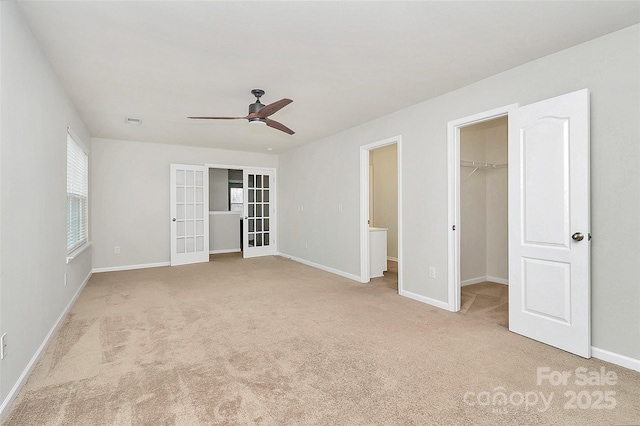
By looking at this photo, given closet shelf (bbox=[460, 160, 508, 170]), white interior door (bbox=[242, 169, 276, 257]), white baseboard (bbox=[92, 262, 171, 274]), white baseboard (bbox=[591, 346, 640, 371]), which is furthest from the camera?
white interior door (bbox=[242, 169, 276, 257])

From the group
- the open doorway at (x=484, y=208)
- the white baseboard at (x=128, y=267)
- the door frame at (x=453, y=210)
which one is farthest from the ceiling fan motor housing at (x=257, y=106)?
the white baseboard at (x=128, y=267)

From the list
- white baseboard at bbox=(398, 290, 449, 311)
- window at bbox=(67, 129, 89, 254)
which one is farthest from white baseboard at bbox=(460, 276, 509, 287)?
window at bbox=(67, 129, 89, 254)

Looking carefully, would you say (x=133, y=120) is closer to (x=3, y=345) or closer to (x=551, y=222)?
(x=3, y=345)

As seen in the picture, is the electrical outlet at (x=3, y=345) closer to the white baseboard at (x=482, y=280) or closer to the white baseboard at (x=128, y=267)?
the white baseboard at (x=128, y=267)

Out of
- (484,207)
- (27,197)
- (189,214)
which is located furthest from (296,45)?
(189,214)

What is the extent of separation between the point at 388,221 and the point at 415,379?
5.24 meters

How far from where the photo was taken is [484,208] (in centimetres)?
509

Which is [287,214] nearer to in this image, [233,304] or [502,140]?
[233,304]

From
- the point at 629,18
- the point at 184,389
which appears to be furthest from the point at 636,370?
the point at 184,389

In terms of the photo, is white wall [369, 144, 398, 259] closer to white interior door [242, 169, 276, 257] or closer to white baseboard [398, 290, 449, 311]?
white interior door [242, 169, 276, 257]

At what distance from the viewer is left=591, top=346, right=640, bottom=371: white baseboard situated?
2329 mm

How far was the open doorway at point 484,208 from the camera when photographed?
480 cm

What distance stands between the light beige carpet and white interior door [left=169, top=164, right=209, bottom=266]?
280cm

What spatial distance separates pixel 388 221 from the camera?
728cm
